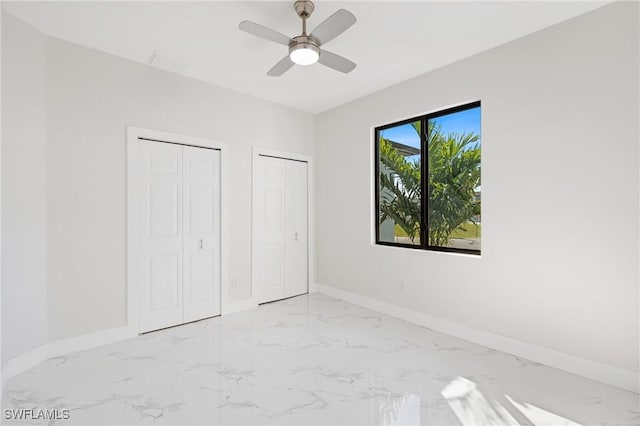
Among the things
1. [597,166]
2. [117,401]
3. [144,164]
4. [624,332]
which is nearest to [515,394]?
[624,332]

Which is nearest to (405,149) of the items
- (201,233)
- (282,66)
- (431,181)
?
(431,181)

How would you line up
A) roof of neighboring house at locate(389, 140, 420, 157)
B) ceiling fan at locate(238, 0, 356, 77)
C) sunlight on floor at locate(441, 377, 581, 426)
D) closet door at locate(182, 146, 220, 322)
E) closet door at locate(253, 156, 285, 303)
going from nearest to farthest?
sunlight on floor at locate(441, 377, 581, 426) < ceiling fan at locate(238, 0, 356, 77) < closet door at locate(182, 146, 220, 322) < roof of neighboring house at locate(389, 140, 420, 157) < closet door at locate(253, 156, 285, 303)

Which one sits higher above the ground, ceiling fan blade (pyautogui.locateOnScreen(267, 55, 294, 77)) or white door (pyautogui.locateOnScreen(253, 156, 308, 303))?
ceiling fan blade (pyautogui.locateOnScreen(267, 55, 294, 77))

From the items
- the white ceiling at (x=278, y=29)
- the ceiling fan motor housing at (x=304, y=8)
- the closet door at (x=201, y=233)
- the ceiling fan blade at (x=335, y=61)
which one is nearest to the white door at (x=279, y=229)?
the closet door at (x=201, y=233)

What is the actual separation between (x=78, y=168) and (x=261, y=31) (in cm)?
202

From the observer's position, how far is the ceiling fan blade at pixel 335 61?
2449 mm

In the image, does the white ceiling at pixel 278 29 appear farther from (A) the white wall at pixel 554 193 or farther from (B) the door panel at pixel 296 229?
(B) the door panel at pixel 296 229

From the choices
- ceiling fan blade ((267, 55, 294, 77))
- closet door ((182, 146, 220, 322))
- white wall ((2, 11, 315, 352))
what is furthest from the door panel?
ceiling fan blade ((267, 55, 294, 77))

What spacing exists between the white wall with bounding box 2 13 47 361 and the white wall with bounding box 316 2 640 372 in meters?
3.43

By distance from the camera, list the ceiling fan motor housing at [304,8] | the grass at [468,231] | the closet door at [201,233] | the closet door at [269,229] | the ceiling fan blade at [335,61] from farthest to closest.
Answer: the closet door at [269,229] → the closet door at [201,233] → the grass at [468,231] → the ceiling fan blade at [335,61] → the ceiling fan motor housing at [304,8]

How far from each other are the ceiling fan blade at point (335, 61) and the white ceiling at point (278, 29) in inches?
10.9

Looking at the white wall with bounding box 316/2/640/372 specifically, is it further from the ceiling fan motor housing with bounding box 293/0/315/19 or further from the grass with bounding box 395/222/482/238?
the ceiling fan motor housing with bounding box 293/0/315/19

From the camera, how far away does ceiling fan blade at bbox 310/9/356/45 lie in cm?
197

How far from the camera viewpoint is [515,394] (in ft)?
7.11
